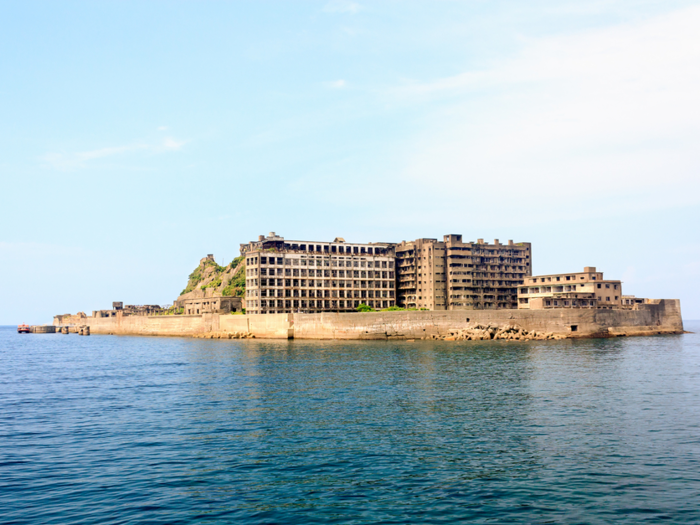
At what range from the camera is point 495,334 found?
110m

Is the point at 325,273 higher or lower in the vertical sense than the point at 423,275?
higher

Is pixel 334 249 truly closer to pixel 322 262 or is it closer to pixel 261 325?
pixel 322 262

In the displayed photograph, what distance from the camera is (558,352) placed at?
263 feet

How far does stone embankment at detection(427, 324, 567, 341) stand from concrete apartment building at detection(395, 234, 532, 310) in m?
44.5

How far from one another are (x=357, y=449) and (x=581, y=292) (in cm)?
10896

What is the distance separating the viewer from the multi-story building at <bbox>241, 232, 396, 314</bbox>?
468ft

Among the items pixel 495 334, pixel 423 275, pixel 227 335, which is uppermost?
pixel 423 275

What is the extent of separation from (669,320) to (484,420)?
111 meters

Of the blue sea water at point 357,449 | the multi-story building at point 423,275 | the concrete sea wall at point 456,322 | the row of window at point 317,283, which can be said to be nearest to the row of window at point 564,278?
the concrete sea wall at point 456,322

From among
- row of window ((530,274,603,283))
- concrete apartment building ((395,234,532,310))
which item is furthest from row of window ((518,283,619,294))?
concrete apartment building ((395,234,532,310))

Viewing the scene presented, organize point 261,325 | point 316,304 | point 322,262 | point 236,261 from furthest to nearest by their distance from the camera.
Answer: point 236,261
point 322,262
point 316,304
point 261,325

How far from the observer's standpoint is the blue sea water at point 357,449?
19.8 meters

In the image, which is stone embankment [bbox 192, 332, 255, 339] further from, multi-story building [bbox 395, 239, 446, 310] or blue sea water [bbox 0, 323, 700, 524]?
blue sea water [bbox 0, 323, 700, 524]

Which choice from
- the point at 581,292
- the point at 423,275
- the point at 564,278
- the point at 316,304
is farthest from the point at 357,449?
the point at 423,275
